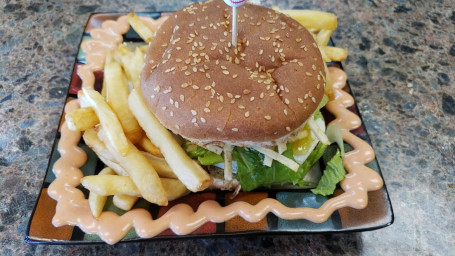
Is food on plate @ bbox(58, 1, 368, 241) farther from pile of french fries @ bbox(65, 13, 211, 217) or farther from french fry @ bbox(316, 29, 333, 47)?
french fry @ bbox(316, 29, 333, 47)

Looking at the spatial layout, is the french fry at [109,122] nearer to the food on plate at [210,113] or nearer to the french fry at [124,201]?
the food on plate at [210,113]

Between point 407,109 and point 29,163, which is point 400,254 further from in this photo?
point 29,163

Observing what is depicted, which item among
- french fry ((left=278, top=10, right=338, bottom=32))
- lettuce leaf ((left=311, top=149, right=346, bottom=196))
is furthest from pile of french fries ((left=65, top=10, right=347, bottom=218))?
french fry ((left=278, top=10, right=338, bottom=32))

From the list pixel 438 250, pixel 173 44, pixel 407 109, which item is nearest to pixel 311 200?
pixel 438 250

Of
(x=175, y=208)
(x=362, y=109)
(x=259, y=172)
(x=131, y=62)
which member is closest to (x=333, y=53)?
(x=362, y=109)

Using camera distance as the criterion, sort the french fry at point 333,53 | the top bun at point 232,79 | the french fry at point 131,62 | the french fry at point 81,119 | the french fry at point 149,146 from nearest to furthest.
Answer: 1. the top bun at point 232,79
2. the french fry at point 81,119
3. the french fry at point 149,146
4. the french fry at point 131,62
5. the french fry at point 333,53

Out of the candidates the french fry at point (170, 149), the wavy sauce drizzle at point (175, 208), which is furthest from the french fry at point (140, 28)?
the wavy sauce drizzle at point (175, 208)
